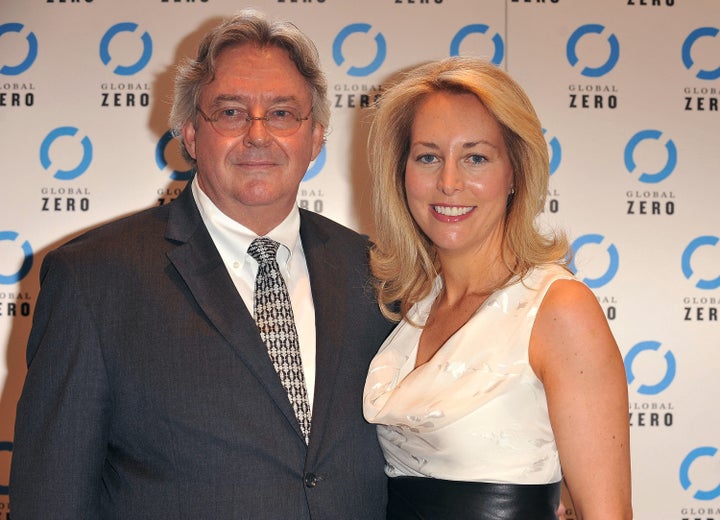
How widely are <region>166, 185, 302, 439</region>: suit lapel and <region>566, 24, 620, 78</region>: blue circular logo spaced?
7.54 feet

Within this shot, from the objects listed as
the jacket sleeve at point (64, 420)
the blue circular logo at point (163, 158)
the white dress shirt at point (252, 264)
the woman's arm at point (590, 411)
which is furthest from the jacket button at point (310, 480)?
the blue circular logo at point (163, 158)

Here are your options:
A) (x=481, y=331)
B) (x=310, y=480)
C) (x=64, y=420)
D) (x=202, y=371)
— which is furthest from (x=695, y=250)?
(x=64, y=420)

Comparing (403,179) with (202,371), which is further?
(403,179)

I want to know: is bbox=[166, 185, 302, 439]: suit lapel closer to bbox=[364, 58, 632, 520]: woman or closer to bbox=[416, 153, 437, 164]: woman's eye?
bbox=[364, 58, 632, 520]: woman

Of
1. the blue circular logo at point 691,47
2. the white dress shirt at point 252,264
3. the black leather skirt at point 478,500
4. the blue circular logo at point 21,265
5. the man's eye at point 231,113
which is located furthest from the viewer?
the blue circular logo at point 691,47

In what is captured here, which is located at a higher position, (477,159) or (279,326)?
(477,159)

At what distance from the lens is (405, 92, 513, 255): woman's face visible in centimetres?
239

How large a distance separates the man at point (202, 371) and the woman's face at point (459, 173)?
372 mm

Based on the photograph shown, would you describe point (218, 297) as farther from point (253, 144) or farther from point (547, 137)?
point (547, 137)

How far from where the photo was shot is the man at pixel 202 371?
6.75ft

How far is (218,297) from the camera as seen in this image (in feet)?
7.22

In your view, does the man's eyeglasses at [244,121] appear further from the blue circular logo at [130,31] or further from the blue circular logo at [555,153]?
the blue circular logo at [555,153]

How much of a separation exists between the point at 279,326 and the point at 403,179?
2.31 ft

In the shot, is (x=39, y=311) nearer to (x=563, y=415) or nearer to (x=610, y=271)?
(x=563, y=415)
